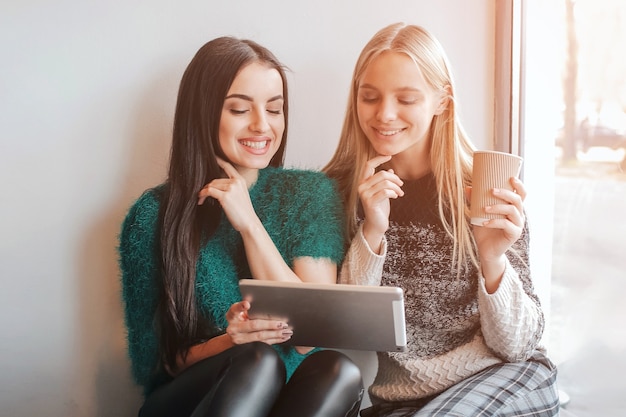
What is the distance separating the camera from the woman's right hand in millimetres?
1222

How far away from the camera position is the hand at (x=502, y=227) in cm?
111

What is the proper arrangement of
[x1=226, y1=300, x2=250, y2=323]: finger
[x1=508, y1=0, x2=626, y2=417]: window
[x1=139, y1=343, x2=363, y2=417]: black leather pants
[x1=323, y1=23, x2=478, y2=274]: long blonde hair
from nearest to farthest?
[x1=139, y1=343, x2=363, y2=417]: black leather pants
[x1=226, y1=300, x2=250, y2=323]: finger
[x1=323, y1=23, x2=478, y2=274]: long blonde hair
[x1=508, y1=0, x2=626, y2=417]: window

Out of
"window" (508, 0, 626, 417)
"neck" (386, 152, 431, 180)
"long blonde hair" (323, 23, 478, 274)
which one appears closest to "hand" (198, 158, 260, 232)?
"long blonde hair" (323, 23, 478, 274)

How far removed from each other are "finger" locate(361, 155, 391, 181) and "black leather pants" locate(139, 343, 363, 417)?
347 millimetres

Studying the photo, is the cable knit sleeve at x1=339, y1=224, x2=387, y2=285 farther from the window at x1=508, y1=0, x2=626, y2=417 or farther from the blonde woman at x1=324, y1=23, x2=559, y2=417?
the window at x1=508, y1=0, x2=626, y2=417

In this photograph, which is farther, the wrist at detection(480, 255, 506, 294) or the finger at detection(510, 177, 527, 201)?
the wrist at detection(480, 255, 506, 294)

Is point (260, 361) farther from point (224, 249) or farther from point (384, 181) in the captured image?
point (384, 181)

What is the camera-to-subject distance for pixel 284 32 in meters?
1.37

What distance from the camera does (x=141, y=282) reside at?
4.20 ft

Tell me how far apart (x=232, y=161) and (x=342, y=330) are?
40 cm


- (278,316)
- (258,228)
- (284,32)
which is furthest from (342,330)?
(284,32)

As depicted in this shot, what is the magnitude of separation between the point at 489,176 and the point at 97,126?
79 centimetres

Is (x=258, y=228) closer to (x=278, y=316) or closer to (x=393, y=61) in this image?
(x=278, y=316)

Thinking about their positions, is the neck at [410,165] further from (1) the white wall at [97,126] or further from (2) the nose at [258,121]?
(2) the nose at [258,121]
